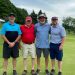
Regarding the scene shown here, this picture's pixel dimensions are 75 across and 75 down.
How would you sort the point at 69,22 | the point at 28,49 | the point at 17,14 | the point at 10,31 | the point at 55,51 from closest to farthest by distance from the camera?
the point at 10,31 → the point at 28,49 → the point at 55,51 → the point at 17,14 → the point at 69,22

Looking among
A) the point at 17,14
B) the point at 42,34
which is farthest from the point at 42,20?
the point at 17,14

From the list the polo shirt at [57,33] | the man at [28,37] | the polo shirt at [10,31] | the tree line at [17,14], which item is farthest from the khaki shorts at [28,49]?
the tree line at [17,14]

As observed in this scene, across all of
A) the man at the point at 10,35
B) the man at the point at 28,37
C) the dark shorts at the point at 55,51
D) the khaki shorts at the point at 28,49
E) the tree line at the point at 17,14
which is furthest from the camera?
the tree line at the point at 17,14

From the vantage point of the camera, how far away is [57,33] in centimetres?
1105

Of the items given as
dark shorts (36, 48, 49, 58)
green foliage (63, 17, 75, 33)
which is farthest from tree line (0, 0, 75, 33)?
dark shorts (36, 48, 49, 58)

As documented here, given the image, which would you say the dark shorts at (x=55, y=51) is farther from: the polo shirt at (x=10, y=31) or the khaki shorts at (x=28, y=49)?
the polo shirt at (x=10, y=31)

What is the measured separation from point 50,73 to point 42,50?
0.82 meters

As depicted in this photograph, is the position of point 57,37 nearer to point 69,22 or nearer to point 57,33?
point 57,33

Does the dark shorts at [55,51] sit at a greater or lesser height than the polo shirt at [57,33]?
lesser

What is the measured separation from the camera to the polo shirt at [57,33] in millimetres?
11047

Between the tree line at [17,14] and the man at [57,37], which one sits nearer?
the man at [57,37]

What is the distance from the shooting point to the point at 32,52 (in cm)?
1109

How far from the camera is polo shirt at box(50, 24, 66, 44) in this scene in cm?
1105

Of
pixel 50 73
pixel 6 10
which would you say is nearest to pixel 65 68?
pixel 50 73
